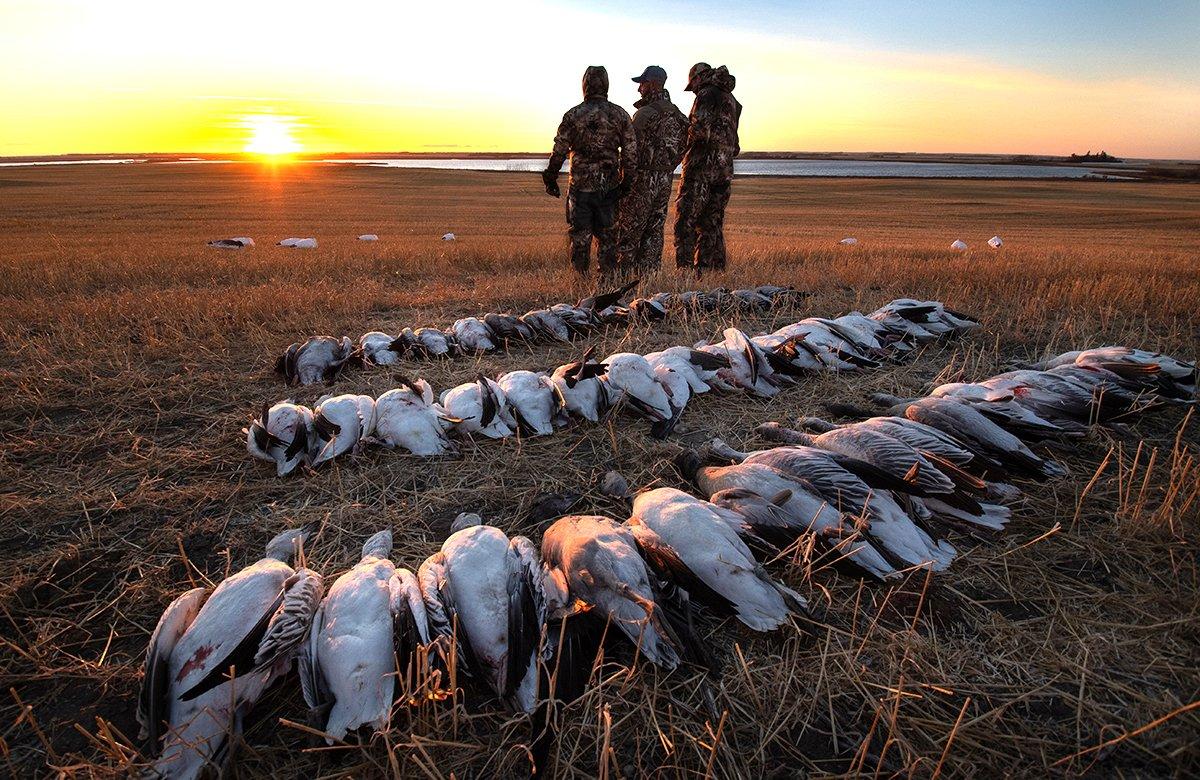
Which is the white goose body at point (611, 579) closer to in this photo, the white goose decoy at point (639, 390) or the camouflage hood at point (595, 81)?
the white goose decoy at point (639, 390)

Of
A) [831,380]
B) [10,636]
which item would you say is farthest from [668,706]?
[831,380]

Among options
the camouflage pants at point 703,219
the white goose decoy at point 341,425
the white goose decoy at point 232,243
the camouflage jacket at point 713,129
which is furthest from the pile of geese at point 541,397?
the white goose decoy at point 232,243

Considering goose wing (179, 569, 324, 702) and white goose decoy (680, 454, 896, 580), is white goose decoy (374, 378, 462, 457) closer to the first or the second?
goose wing (179, 569, 324, 702)

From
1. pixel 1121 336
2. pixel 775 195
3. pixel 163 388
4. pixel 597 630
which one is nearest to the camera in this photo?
pixel 597 630

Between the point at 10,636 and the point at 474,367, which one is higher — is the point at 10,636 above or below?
below

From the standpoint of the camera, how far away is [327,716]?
1819 mm

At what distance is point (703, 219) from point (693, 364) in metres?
5.46

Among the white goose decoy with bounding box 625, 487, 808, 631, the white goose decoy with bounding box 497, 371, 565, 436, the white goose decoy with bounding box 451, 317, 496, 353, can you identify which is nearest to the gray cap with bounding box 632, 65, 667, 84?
the white goose decoy with bounding box 451, 317, 496, 353

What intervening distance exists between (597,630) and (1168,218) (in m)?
34.9

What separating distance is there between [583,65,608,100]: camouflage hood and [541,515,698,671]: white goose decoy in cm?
748

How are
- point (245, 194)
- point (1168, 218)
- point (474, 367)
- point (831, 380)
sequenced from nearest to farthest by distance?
point (831, 380), point (474, 367), point (1168, 218), point (245, 194)

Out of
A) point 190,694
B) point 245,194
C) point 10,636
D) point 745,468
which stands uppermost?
point 245,194

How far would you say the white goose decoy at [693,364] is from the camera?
4.32m

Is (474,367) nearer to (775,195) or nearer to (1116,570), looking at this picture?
(1116,570)
